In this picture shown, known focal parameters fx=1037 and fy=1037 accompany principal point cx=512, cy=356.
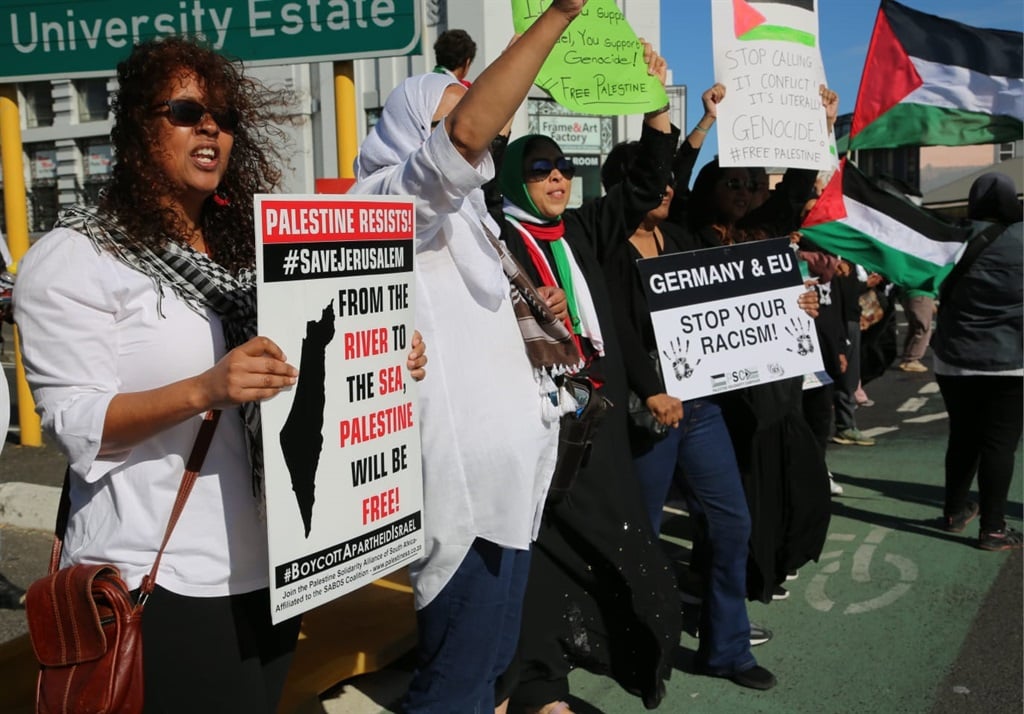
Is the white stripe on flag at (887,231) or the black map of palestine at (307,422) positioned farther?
the white stripe on flag at (887,231)

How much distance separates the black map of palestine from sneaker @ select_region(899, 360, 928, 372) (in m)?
12.1

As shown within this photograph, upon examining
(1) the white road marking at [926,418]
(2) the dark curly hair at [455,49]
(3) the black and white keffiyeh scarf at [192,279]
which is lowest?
(1) the white road marking at [926,418]

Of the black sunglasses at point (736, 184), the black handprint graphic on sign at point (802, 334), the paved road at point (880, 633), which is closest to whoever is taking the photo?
the paved road at point (880, 633)

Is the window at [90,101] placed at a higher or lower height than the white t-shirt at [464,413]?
higher

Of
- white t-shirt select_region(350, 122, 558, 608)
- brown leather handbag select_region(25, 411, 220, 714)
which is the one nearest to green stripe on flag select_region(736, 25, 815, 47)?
white t-shirt select_region(350, 122, 558, 608)

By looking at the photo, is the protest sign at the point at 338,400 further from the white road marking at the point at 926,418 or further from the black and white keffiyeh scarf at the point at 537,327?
the white road marking at the point at 926,418

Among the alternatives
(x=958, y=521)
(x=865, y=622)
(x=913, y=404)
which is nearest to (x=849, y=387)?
(x=913, y=404)

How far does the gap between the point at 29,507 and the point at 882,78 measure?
5.06 m

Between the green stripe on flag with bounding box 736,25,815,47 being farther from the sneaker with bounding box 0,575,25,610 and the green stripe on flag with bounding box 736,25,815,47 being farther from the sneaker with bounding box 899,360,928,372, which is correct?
the sneaker with bounding box 899,360,928,372

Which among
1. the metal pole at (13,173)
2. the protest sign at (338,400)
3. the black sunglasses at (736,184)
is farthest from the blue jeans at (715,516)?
the metal pole at (13,173)

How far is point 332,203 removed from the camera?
6.34 feet

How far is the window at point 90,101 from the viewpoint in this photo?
30625 mm

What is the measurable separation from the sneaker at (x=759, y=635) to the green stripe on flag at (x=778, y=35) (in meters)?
2.50

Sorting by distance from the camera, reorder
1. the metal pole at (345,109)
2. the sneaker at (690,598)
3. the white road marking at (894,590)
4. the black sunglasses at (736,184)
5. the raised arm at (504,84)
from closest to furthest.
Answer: the raised arm at (504,84), the black sunglasses at (736,184), the white road marking at (894,590), the sneaker at (690,598), the metal pole at (345,109)
